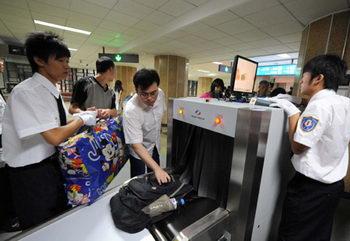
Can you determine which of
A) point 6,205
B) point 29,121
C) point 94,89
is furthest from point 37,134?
point 6,205

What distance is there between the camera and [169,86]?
648 cm

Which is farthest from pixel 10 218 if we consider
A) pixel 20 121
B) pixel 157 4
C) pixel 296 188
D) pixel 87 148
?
pixel 157 4

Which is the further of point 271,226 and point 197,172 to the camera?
point 197,172

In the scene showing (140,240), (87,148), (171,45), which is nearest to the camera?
(140,240)

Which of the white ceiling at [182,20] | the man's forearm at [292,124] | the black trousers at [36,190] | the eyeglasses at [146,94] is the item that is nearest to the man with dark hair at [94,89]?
the eyeglasses at [146,94]

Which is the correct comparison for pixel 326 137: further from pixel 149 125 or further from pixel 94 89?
pixel 94 89

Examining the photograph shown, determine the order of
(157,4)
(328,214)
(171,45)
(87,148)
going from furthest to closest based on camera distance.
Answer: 1. (171,45)
2. (157,4)
3. (328,214)
4. (87,148)

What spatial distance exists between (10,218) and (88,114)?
5.44 ft

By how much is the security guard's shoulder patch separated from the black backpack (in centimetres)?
65

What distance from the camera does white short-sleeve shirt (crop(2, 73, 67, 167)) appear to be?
843 mm

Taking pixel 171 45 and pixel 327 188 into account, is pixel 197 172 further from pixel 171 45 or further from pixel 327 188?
pixel 171 45

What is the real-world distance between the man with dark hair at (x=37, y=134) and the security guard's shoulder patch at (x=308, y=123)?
121 centimetres

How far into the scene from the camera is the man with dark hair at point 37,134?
→ 2.80 feet

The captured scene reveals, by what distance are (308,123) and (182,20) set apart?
3347mm
